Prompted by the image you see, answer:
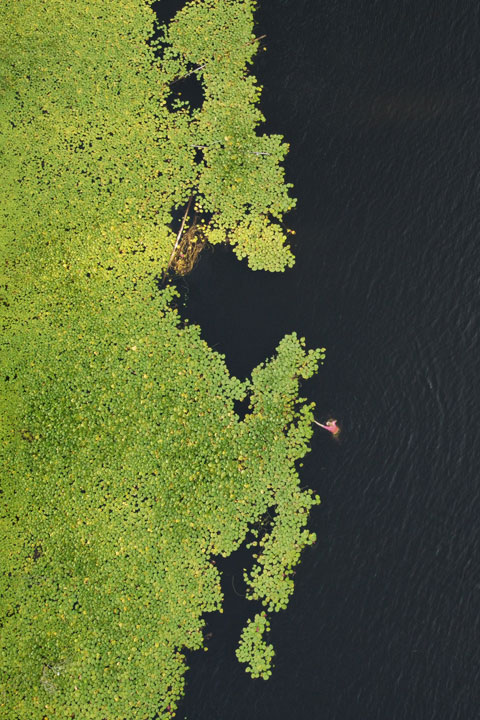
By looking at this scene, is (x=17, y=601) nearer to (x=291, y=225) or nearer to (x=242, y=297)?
(x=242, y=297)

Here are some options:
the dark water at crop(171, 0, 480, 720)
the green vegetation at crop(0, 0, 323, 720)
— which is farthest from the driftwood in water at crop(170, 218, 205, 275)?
the dark water at crop(171, 0, 480, 720)

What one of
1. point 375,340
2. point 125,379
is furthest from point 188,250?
point 375,340

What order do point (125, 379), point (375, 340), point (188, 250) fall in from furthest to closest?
point (188, 250) → point (375, 340) → point (125, 379)

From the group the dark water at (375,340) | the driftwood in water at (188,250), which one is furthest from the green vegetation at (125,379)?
the dark water at (375,340)

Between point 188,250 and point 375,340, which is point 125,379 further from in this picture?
point 375,340

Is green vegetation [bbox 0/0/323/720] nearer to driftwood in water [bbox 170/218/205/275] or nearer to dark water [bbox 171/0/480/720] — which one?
driftwood in water [bbox 170/218/205/275]

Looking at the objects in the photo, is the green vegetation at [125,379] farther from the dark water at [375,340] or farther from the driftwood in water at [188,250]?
the dark water at [375,340]
